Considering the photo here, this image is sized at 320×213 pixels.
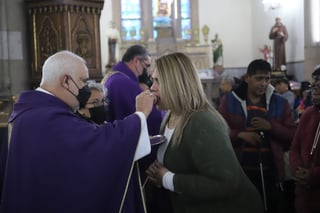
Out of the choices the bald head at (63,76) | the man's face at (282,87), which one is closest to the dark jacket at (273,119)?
the bald head at (63,76)

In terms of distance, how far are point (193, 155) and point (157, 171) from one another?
0.70 ft

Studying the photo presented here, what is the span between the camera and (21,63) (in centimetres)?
464

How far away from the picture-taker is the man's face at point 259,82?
3074 millimetres

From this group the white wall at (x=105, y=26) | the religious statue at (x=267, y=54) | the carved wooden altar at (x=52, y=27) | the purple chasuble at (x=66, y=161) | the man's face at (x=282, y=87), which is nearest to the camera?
the purple chasuble at (x=66, y=161)

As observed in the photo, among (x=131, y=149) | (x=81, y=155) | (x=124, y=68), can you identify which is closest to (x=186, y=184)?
(x=131, y=149)

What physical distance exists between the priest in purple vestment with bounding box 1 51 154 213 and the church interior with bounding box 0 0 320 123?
2.07m

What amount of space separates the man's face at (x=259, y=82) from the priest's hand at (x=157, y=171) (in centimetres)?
123

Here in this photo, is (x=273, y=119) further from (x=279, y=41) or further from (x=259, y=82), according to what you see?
(x=279, y=41)

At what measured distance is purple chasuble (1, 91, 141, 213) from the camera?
1900mm

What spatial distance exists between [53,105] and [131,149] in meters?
0.40

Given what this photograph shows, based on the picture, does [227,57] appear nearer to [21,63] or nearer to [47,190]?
[21,63]

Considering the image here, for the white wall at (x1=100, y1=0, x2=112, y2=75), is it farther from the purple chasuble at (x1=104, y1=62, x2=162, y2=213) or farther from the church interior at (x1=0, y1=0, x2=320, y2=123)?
the purple chasuble at (x1=104, y1=62, x2=162, y2=213)

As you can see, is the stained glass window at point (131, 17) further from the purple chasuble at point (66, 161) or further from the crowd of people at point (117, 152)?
the purple chasuble at point (66, 161)

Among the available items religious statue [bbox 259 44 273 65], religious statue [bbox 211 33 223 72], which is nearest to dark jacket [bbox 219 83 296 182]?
religious statue [bbox 259 44 273 65]
